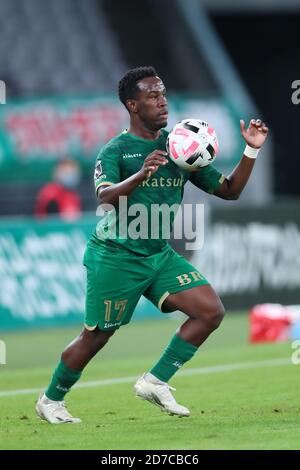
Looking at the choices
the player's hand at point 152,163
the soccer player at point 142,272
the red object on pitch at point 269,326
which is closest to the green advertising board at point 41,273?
the red object on pitch at point 269,326

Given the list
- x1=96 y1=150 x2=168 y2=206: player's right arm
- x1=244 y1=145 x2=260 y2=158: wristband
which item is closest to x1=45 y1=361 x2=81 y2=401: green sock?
x1=96 y1=150 x2=168 y2=206: player's right arm

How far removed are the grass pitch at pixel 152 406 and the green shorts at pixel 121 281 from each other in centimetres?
75

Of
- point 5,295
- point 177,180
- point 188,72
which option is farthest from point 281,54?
point 177,180

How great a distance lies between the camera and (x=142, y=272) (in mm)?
8133

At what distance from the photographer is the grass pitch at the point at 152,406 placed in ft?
24.0

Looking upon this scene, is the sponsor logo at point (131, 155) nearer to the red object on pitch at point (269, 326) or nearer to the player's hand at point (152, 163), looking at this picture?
the player's hand at point (152, 163)

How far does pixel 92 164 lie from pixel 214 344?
8.11m

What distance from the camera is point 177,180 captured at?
8164 mm

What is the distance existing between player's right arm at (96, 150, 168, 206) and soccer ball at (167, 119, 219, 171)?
0.20 meters

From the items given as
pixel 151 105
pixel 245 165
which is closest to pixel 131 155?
pixel 151 105

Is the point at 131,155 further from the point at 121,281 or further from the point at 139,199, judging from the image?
the point at 121,281

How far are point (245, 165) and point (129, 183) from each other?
978 millimetres

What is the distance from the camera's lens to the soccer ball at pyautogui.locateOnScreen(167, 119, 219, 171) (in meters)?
7.93

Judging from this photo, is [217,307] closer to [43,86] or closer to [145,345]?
[145,345]
